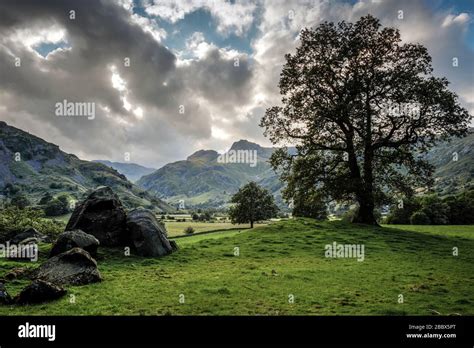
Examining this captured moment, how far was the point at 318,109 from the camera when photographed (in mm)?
37438

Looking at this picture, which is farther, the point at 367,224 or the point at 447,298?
the point at 367,224

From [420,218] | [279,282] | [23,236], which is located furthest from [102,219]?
[420,218]

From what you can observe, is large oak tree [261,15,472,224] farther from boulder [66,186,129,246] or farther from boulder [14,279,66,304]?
boulder [14,279,66,304]

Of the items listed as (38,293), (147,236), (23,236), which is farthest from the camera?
(23,236)

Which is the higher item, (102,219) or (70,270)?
(102,219)

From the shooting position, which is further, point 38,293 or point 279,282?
point 279,282

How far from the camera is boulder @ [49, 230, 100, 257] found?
19.4 m

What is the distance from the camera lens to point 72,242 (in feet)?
64.4

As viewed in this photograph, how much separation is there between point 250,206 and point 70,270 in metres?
74.9

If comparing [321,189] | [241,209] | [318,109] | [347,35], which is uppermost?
[347,35]

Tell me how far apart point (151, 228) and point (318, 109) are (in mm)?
24389

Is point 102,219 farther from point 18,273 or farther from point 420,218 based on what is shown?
point 420,218
